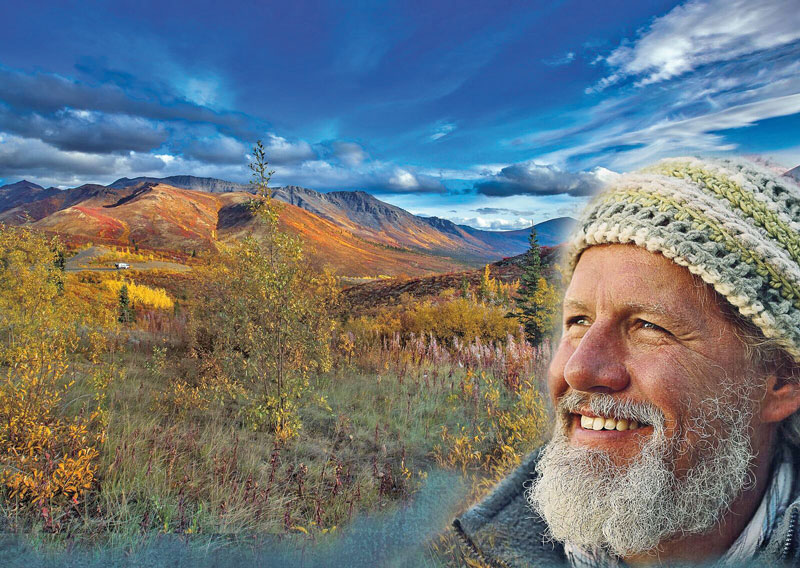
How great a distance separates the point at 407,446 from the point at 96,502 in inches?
128

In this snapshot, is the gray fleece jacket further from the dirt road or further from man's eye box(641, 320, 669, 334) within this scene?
the dirt road

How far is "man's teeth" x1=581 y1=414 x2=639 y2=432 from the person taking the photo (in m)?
1.46

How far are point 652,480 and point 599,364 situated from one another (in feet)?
1.36

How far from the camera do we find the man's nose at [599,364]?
140 centimetres

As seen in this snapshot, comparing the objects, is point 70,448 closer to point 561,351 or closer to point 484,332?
point 561,351

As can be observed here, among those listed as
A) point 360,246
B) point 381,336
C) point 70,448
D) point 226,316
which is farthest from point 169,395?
point 360,246

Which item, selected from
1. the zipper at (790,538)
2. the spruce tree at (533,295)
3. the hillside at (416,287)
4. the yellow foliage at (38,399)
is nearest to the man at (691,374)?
the zipper at (790,538)

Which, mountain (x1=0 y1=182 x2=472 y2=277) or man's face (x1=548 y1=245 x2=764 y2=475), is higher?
mountain (x1=0 y1=182 x2=472 y2=277)

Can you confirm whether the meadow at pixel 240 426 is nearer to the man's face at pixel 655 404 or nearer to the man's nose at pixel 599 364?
the man's face at pixel 655 404

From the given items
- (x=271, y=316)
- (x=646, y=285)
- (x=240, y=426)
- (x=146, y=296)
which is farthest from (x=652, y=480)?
(x=146, y=296)

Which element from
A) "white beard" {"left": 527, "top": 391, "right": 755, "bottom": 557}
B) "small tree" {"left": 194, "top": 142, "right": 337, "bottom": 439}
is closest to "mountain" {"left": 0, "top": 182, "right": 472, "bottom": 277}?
"small tree" {"left": 194, "top": 142, "right": 337, "bottom": 439}

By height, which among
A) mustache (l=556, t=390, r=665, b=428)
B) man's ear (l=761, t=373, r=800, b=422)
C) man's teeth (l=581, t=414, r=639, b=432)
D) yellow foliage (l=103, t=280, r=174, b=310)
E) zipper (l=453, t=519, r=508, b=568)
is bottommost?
yellow foliage (l=103, t=280, r=174, b=310)

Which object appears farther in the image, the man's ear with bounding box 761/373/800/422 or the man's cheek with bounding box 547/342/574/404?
the man's cheek with bounding box 547/342/574/404

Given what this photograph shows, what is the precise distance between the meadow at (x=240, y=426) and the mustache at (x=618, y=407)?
1.56 meters
